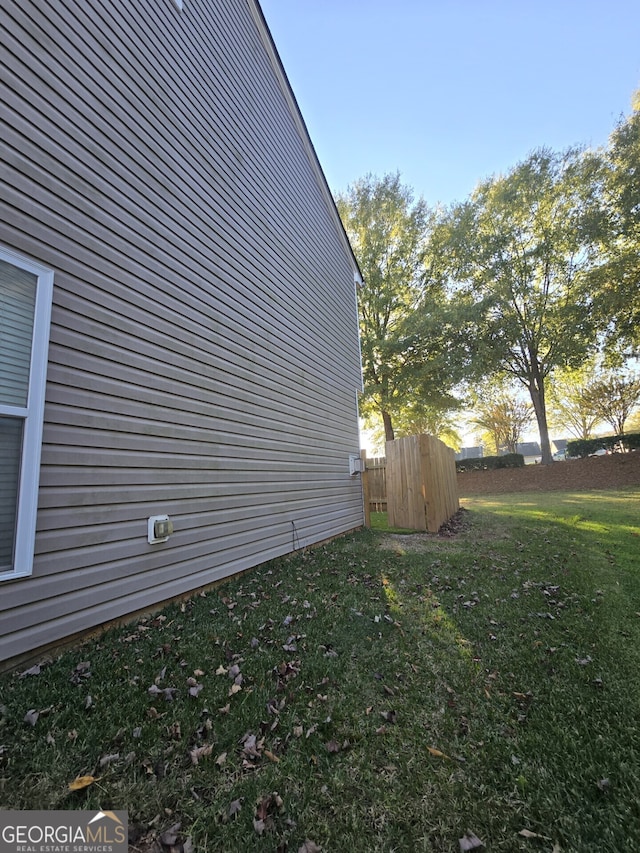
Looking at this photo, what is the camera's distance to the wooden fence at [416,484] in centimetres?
690

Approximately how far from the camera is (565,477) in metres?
15.0

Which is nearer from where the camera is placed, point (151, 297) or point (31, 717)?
point (31, 717)

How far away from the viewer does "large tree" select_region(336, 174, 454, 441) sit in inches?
669

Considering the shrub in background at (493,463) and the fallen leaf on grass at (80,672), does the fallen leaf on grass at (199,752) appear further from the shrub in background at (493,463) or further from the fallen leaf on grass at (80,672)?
the shrub in background at (493,463)

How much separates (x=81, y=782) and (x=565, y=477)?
17.6 metres

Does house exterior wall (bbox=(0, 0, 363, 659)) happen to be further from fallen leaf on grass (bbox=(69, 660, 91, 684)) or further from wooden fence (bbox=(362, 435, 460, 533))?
wooden fence (bbox=(362, 435, 460, 533))

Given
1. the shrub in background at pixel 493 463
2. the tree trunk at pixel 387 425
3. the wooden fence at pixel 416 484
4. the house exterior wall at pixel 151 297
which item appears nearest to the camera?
the house exterior wall at pixel 151 297

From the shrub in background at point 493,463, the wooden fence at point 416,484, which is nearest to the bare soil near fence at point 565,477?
the shrub in background at point 493,463

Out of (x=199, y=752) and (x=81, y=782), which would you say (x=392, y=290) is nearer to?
(x=199, y=752)

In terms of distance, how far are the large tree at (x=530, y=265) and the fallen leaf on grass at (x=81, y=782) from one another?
56.9 feet

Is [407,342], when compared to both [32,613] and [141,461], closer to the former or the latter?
[141,461]

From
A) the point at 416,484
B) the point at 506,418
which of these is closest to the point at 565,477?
the point at 416,484

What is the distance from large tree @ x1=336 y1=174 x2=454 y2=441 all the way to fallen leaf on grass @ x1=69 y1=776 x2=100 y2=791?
16.2 meters

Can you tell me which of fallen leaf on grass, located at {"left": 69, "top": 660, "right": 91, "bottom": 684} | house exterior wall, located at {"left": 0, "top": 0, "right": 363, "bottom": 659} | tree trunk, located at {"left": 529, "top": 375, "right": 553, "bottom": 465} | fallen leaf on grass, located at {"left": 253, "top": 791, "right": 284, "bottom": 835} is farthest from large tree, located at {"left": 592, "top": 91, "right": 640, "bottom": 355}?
fallen leaf on grass, located at {"left": 69, "top": 660, "right": 91, "bottom": 684}
